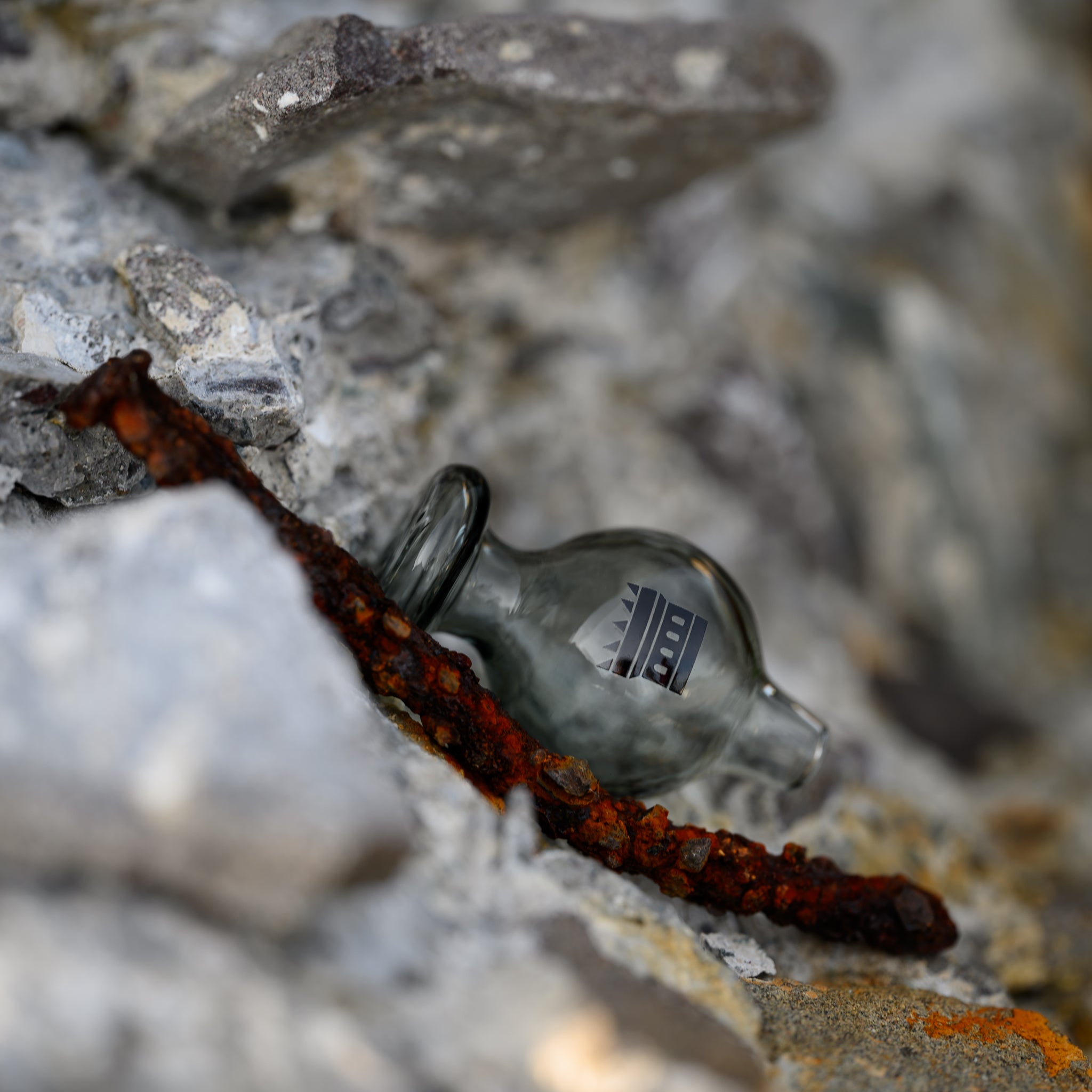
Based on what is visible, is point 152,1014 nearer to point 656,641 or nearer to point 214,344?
point 656,641

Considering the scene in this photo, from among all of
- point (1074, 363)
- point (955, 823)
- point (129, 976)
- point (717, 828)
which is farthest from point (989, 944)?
point (1074, 363)

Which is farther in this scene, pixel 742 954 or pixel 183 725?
pixel 742 954

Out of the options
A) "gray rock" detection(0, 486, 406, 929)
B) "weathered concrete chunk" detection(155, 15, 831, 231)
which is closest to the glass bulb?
"gray rock" detection(0, 486, 406, 929)

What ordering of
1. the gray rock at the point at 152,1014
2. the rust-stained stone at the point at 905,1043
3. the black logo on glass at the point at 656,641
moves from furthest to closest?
the black logo on glass at the point at 656,641, the rust-stained stone at the point at 905,1043, the gray rock at the point at 152,1014

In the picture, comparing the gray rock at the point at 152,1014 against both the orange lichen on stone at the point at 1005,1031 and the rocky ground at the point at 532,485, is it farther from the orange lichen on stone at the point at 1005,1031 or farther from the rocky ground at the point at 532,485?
the orange lichen on stone at the point at 1005,1031

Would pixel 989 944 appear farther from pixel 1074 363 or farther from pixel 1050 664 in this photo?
pixel 1074 363

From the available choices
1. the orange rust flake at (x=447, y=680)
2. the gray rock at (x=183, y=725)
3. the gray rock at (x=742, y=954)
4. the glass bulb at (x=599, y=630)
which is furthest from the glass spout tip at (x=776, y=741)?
the gray rock at (x=183, y=725)

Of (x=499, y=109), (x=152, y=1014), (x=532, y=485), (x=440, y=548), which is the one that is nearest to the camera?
(x=152, y=1014)

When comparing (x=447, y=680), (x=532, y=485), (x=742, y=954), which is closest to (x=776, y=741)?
(x=742, y=954)
